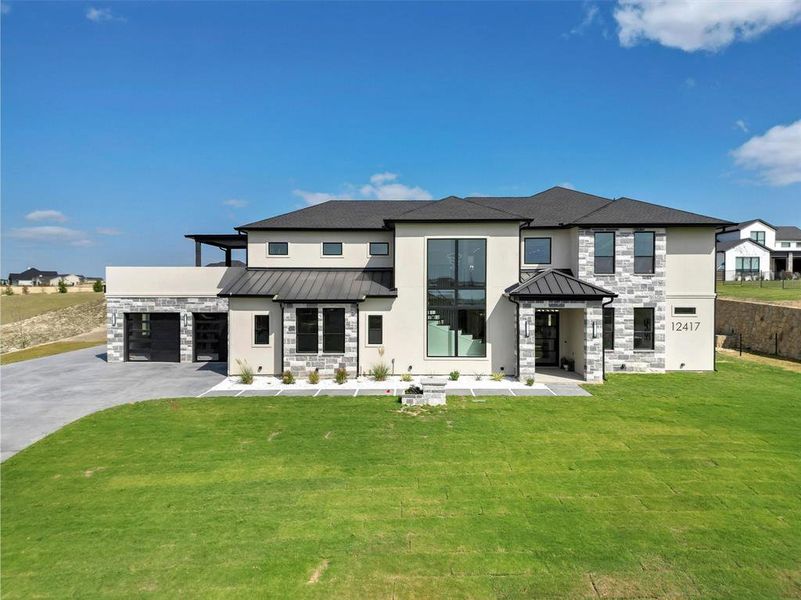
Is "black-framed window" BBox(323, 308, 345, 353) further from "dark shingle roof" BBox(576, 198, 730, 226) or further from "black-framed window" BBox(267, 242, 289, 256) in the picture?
"dark shingle roof" BBox(576, 198, 730, 226)

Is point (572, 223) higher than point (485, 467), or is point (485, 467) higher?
point (572, 223)

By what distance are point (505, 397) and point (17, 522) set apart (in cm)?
1211

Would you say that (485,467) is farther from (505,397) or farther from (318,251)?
(318,251)

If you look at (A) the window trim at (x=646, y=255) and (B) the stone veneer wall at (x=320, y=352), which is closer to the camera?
(B) the stone veneer wall at (x=320, y=352)

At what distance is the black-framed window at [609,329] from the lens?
17.6m

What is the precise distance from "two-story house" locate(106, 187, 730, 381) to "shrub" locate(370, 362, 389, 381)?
213 mm

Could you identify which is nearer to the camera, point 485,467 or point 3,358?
point 485,467

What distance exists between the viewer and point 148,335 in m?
20.7

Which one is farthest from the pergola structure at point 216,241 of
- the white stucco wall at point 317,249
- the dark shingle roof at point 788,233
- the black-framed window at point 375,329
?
the dark shingle roof at point 788,233

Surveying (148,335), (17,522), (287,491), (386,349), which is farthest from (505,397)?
(148,335)

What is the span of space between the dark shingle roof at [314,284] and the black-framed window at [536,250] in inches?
251

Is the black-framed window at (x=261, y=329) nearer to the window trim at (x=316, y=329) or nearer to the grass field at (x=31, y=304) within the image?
the window trim at (x=316, y=329)

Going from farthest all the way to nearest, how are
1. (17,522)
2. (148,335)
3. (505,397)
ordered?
(148,335)
(505,397)
(17,522)

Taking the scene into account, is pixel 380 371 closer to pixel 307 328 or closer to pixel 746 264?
pixel 307 328
